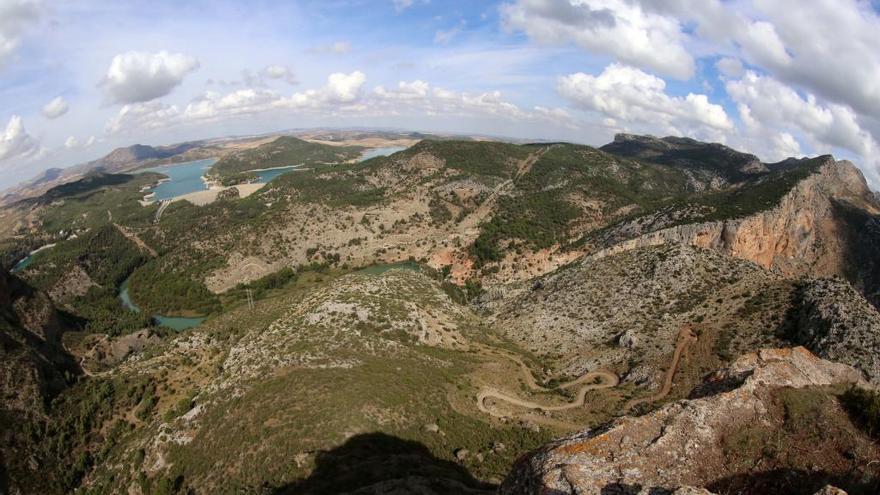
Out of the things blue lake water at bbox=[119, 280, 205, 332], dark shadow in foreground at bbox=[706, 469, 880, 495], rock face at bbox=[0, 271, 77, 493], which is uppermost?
dark shadow in foreground at bbox=[706, 469, 880, 495]

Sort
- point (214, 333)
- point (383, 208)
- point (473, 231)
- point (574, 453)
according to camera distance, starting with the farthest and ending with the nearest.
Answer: point (383, 208) → point (473, 231) → point (214, 333) → point (574, 453)

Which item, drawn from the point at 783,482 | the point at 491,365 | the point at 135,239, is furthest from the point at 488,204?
the point at 783,482

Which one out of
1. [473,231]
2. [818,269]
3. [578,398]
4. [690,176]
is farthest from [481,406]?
[690,176]

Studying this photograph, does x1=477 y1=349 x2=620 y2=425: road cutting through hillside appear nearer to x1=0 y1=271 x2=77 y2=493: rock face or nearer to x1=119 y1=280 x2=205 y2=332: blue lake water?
x1=0 y1=271 x2=77 y2=493: rock face

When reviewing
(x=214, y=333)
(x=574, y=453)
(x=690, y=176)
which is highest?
(x=690, y=176)

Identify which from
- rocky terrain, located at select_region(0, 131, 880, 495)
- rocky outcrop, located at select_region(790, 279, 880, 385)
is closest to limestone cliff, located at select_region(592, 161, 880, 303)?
rocky terrain, located at select_region(0, 131, 880, 495)

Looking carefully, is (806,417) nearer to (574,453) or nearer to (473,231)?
(574,453)

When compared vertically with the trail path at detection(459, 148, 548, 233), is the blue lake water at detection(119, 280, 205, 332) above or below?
below
